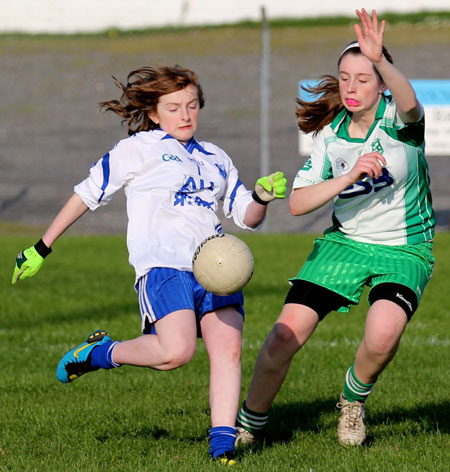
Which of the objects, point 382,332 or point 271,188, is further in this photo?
point 271,188

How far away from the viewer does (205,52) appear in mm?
31422

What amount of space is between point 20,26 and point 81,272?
2238cm

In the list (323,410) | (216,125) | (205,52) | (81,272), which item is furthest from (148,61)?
(323,410)

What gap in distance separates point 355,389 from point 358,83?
1636 mm

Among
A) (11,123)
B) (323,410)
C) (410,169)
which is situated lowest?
(11,123)

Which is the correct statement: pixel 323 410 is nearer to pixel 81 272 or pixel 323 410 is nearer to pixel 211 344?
pixel 211 344

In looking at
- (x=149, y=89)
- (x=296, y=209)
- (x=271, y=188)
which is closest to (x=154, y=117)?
(x=149, y=89)

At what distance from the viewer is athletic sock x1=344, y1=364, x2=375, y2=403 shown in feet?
17.2

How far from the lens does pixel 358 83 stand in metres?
5.02

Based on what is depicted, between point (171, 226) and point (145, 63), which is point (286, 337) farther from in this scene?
point (145, 63)

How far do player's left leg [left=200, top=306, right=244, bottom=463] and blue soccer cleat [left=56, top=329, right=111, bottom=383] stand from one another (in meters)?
0.71

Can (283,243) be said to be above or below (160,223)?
below

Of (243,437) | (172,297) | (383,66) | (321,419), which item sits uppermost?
(383,66)

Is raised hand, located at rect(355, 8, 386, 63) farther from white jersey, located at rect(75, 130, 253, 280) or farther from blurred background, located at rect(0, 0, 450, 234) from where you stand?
blurred background, located at rect(0, 0, 450, 234)
